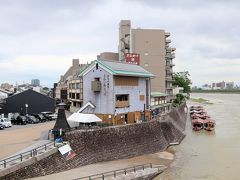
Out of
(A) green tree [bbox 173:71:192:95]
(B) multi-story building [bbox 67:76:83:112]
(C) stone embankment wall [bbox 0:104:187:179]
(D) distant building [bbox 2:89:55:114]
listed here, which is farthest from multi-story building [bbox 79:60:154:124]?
(A) green tree [bbox 173:71:192:95]

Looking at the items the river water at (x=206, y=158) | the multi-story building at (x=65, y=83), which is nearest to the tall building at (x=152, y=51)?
the multi-story building at (x=65, y=83)

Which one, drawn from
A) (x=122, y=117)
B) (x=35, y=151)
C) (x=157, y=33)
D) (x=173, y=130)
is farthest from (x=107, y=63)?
(x=157, y=33)

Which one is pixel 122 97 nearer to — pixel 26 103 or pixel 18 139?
pixel 18 139

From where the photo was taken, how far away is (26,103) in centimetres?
4800

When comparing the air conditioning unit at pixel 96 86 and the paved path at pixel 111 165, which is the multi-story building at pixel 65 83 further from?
the paved path at pixel 111 165

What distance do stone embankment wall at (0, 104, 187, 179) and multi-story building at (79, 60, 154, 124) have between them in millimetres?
3028

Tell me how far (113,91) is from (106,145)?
756 cm

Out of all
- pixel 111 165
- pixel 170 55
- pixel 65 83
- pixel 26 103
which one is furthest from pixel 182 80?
pixel 111 165

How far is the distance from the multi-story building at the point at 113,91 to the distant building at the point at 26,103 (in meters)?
13.6

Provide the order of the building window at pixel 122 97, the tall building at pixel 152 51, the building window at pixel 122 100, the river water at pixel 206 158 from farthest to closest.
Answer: the tall building at pixel 152 51
the building window at pixel 122 97
the building window at pixel 122 100
the river water at pixel 206 158

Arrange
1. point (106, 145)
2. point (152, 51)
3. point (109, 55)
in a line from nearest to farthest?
1. point (106, 145)
2. point (152, 51)
3. point (109, 55)

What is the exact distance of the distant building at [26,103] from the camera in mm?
47469

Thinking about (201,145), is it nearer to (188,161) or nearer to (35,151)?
(188,161)

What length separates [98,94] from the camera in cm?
3641
